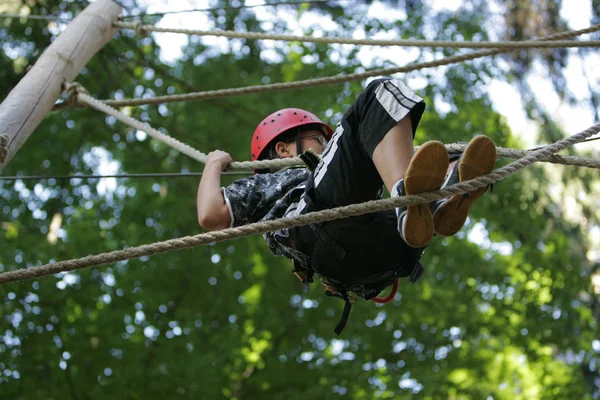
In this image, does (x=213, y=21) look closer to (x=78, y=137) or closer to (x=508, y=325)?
(x=78, y=137)

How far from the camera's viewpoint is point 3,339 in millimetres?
6383

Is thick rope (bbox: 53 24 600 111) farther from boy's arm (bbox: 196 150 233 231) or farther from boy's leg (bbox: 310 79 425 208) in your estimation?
boy's leg (bbox: 310 79 425 208)

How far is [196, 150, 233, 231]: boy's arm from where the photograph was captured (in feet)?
9.52

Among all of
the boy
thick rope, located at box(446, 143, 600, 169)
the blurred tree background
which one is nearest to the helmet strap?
the boy

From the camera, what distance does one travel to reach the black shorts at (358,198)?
247cm

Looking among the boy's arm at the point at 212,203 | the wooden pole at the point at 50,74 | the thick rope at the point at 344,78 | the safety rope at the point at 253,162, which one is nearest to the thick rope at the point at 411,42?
the thick rope at the point at 344,78

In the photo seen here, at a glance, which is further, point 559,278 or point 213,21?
point 213,21

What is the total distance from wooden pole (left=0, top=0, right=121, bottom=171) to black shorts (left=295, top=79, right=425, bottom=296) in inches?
53.9

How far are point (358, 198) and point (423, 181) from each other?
0.54 metres

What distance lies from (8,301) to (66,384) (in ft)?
2.98

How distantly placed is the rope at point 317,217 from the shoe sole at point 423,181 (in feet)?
0.12

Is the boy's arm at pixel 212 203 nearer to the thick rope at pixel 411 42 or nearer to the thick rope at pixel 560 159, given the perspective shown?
the thick rope at pixel 560 159

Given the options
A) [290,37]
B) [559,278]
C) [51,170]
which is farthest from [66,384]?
[559,278]

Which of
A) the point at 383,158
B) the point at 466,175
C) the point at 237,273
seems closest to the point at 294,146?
the point at 383,158
